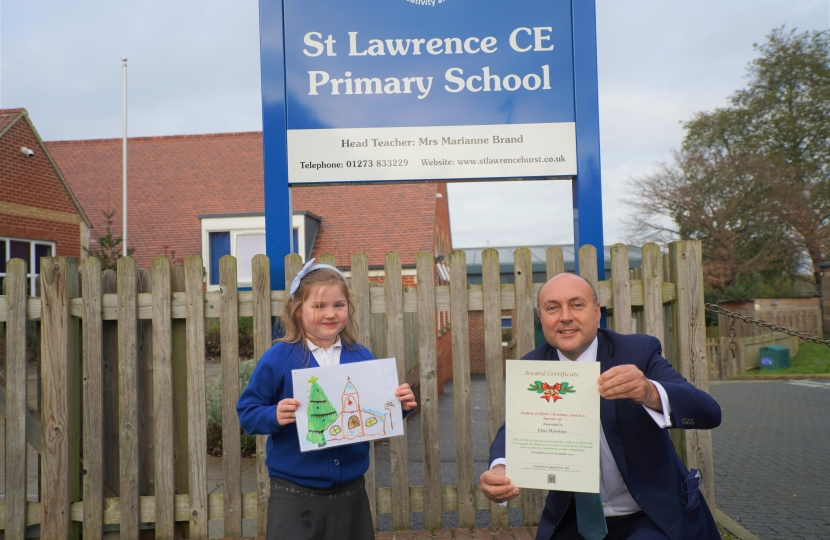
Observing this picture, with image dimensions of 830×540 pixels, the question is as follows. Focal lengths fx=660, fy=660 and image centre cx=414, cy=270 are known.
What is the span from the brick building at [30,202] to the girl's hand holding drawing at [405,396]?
694 inches

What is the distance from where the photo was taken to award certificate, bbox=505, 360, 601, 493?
224cm

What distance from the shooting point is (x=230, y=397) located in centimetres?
421

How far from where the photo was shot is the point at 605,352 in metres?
2.54

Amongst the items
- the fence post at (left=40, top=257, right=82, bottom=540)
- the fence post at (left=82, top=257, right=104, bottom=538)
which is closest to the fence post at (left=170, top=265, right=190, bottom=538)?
the fence post at (left=82, top=257, right=104, bottom=538)

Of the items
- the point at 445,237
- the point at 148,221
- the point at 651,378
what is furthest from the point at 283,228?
the point at 445,237

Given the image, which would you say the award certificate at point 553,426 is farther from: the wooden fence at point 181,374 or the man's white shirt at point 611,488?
the wooden fence at point 181,374

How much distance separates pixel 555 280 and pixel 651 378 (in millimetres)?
514

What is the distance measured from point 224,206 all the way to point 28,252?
25.8ft

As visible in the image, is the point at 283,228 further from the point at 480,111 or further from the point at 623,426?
the point at 623,426

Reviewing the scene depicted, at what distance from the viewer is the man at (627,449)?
7.66 ft

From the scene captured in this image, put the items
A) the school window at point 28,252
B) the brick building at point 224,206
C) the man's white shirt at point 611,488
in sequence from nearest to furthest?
1. the man's white shirt at point 611,488
2. the school window at point 28,252
3. the brick building at point 224,206

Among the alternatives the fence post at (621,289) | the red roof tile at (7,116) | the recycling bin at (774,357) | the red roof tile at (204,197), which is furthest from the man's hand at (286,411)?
the recycling bin at (774,357)

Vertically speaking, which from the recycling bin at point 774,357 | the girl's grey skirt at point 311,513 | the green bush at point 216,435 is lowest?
the recycling bin at point 774,357

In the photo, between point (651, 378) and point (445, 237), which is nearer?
point (651, 378)
